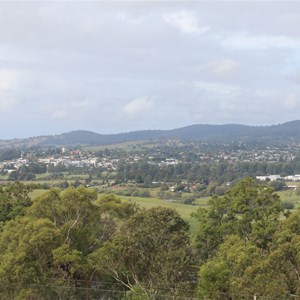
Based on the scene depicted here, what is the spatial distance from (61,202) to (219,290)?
6.34 m

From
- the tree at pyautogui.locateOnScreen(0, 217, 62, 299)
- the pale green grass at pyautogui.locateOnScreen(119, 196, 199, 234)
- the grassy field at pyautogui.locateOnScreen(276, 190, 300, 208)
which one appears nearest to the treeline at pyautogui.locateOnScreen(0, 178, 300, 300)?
the tree at pyautogui.locateOnScreen(0, 217, 62, 299)

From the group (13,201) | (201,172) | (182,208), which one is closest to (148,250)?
(13,201)

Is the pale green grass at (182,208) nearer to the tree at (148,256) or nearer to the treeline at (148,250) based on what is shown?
the treeline at (148,250)

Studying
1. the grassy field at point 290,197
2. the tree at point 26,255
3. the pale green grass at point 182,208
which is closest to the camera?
the tree at point 26,255

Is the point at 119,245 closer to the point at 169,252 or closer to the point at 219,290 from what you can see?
the point at 169,252

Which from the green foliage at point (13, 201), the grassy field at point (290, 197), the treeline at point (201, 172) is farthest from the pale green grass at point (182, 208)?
the treeline at point (201, 172)

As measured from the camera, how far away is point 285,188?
194 ft

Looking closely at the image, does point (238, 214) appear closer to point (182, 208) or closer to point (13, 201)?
point (13, 201)

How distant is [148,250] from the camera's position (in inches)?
639

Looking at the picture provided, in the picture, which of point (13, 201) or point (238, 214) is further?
point (13, 201)

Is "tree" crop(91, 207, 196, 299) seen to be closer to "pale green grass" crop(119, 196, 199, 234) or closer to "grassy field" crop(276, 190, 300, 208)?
"pale green grass" crop(119, 196, 199, 234)

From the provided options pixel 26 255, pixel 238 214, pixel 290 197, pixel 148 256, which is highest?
pixel 238 214

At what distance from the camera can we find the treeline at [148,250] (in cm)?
1439

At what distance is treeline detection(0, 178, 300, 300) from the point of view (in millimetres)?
14391
